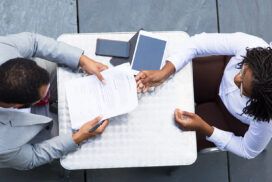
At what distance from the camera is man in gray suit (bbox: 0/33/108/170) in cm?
153

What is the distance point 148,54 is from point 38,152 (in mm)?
615

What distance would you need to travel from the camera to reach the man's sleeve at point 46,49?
1.78 meters

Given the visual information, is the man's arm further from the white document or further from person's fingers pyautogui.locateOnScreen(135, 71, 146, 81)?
person's fingers pyautogui.locateOnScreen(135, 71, 146, 81)

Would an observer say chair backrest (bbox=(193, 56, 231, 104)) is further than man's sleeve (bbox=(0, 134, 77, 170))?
Yes

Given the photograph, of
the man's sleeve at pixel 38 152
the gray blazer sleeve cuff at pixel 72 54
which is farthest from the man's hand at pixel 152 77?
the man's sleeve at pixel 38 152

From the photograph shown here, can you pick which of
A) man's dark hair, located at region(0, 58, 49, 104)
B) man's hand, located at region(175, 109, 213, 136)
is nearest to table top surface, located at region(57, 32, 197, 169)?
man's hand, located at region(175, 109, 213, 136)

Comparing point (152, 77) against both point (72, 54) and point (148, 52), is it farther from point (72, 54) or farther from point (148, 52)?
point (72, 54)

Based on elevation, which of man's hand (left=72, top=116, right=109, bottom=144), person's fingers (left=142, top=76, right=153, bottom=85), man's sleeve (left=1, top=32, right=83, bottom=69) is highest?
man's sleeve (left=1, top=32, right=83, bottom=69)

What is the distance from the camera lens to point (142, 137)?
178 centimetres

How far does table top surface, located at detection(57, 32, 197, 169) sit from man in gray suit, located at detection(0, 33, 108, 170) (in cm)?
5

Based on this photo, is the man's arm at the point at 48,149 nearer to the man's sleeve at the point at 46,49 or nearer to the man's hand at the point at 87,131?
the man's hand at the point at 87,131

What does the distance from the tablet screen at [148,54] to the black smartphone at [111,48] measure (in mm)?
52

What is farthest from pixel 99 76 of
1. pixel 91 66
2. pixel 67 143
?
pixel 67 143

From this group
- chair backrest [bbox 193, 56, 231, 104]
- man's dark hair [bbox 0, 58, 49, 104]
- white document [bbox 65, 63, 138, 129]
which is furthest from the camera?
chair backrest [bbox 193, 56, 231, 104]
